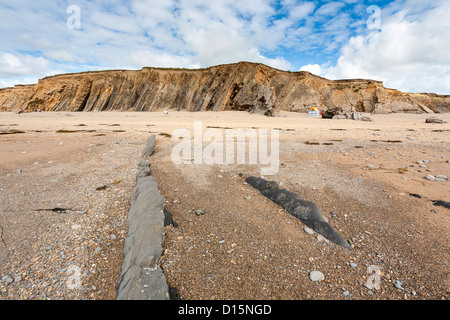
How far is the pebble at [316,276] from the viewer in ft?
6.57

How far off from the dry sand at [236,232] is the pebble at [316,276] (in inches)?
1.6

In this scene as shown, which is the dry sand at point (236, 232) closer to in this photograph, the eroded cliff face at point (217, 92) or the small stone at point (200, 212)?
the small stone at point (200, 212)

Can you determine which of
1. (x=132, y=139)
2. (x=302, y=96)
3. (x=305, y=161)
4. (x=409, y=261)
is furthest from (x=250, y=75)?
(x=409, y=261)

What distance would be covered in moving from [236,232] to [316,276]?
109 cm

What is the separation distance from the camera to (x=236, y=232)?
9.04 ft

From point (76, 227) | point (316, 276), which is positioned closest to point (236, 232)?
point (316, 276)

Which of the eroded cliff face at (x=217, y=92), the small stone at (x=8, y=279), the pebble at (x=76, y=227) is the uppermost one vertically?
the eroded cliff face at (x=217, y=92)

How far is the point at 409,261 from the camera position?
215cm

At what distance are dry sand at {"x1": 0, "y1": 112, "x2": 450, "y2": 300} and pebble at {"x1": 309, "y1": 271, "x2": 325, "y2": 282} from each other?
0.04m

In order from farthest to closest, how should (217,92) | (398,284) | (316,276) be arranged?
1. (217,92)
2. (316,276)
3. (398,284)

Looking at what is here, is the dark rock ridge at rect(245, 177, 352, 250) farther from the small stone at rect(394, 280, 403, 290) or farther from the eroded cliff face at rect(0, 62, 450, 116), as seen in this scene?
the eroded cliff face at rect(0, 62, 450, 116)

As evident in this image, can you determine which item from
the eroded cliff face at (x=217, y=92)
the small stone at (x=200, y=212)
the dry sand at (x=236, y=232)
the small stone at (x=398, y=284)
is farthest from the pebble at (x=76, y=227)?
the eroded cliff face at (x=217, y=92)

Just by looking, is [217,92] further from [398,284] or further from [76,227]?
[398,284]
